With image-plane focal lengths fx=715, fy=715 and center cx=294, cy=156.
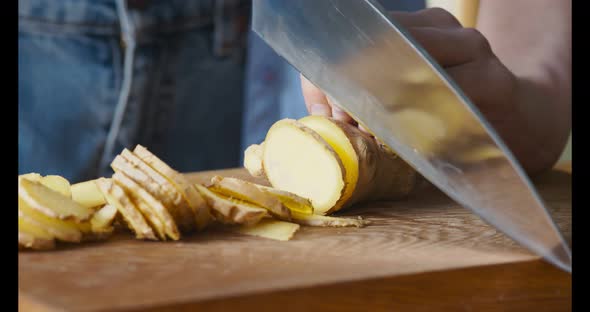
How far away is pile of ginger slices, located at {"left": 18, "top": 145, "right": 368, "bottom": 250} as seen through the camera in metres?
0.82

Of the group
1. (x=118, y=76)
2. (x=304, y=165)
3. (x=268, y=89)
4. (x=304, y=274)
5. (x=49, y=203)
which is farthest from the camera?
(x=268, y=89)

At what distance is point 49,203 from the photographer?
84 cm

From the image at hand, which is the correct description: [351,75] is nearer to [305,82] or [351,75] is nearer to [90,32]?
[305,82]

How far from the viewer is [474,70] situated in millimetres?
1131

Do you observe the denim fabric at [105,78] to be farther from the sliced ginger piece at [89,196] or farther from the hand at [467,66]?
the sliced ginger piece at [89,196]

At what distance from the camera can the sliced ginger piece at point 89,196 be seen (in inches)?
37.7

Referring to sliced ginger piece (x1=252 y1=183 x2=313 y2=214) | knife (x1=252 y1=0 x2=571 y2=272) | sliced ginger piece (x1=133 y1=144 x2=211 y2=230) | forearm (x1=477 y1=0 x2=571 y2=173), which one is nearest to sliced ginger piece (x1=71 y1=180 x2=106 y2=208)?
sliced ginger piece (x1=133 y1=144 x2=211 y2=230)

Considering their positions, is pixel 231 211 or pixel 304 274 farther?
pixel 231 211

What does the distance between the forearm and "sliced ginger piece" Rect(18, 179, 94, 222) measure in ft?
2.31

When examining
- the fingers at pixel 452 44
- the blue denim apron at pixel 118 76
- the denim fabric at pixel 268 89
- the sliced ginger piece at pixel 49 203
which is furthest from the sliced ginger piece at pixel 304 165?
the denim fabric at pixel 268 89

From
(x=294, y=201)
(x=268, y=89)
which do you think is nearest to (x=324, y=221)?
(x=294, y=201)

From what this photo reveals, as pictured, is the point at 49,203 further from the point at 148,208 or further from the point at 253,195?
the point at 253,195

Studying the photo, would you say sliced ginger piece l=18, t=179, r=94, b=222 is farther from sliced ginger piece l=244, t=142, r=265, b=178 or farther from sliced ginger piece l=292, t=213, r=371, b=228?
sliced ginger piece l=244, t=142, r=265, b=178

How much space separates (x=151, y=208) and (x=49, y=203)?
0.12m
